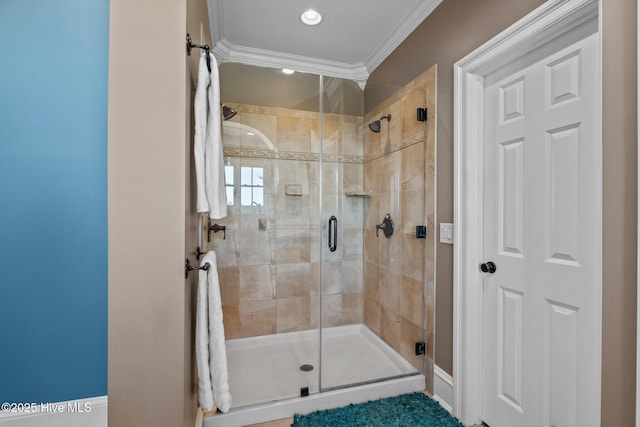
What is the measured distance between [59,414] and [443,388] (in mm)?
2048

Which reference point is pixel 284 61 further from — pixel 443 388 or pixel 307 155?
pixel 443 388

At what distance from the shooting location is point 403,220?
2275 mm

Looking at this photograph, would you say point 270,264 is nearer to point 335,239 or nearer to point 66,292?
point 335,239

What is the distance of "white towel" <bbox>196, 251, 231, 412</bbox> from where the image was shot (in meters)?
1.41

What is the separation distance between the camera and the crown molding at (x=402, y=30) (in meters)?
2.02

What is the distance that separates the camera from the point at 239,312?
254 cm

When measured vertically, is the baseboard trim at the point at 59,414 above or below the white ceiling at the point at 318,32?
below

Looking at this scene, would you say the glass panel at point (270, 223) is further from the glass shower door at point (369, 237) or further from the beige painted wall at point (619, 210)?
the beige painted wall at point (619, 210)

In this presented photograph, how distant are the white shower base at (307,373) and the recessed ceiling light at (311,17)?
2.33 m

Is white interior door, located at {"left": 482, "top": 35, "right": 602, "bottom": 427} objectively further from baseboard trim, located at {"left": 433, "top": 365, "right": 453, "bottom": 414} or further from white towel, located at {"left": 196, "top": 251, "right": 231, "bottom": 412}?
white towel, located at {"left": 196, "top": 251, "right": 231, "bottom": 412}

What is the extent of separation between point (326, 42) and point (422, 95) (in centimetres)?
97

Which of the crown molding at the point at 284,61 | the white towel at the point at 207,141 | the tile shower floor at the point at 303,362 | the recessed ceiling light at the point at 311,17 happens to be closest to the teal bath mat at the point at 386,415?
the tile shower floor at the point at 303,362

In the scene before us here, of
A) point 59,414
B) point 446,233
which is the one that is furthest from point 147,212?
point 446,233

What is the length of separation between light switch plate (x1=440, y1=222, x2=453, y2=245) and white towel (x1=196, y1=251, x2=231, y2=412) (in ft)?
4.36
